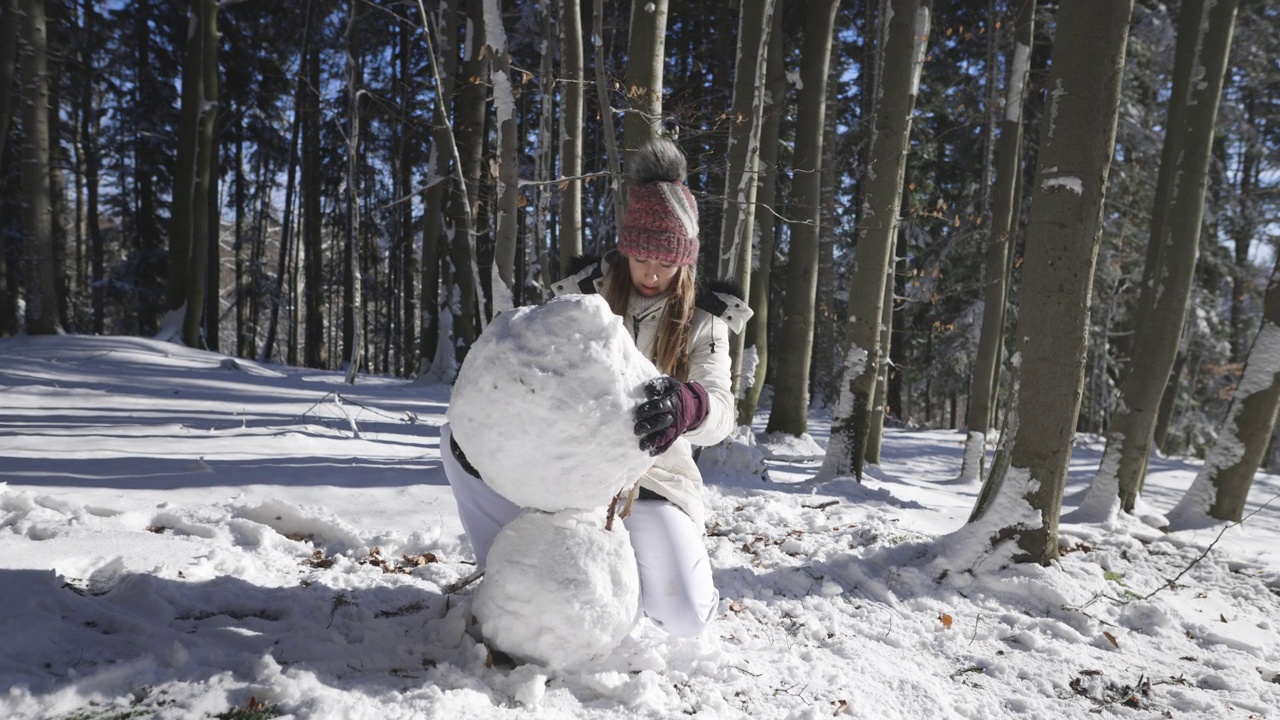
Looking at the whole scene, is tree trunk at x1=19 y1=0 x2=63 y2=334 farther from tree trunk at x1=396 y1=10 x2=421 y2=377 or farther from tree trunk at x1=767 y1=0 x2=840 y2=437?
tree trunk at x1=767 y1=0 x2=840 y2=437

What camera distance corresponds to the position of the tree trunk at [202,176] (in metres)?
10.5

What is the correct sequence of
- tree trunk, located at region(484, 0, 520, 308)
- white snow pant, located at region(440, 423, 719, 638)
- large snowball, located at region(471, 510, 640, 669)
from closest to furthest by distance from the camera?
large snowball, located at region(471, 510, 640, 669) → white snow pant, located at region(440, 423, 719, 638) → tree trunk, located at region(484, 0, 520, 308)

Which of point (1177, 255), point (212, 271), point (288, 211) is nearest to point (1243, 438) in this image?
point (1177, 255)

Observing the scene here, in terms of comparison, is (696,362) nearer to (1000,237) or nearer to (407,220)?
(1000,237)

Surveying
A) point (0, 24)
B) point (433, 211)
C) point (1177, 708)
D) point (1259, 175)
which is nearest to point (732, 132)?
point (1177, 708)

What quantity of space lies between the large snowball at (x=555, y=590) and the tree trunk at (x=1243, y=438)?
5720mm

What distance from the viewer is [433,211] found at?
35.9ft

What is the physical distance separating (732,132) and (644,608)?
16.4 ft

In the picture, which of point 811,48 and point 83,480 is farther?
point 811,48

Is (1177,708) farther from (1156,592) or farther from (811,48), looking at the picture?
(811,48)

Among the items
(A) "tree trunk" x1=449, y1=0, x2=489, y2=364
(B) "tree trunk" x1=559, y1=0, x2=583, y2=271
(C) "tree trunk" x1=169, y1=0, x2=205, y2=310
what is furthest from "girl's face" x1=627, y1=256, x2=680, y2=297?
(C) "tree trunk" x1=169, y1=0, x2=205, y2=310

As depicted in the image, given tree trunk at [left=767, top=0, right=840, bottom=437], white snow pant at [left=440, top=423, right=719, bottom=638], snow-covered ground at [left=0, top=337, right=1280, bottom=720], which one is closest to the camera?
snow-covered ground at [left=0, top=337, right=1280, bottom=720]

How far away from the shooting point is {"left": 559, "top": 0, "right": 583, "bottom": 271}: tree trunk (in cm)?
554

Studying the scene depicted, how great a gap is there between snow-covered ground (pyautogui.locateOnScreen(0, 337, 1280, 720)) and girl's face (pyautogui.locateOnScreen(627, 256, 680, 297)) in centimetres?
129
